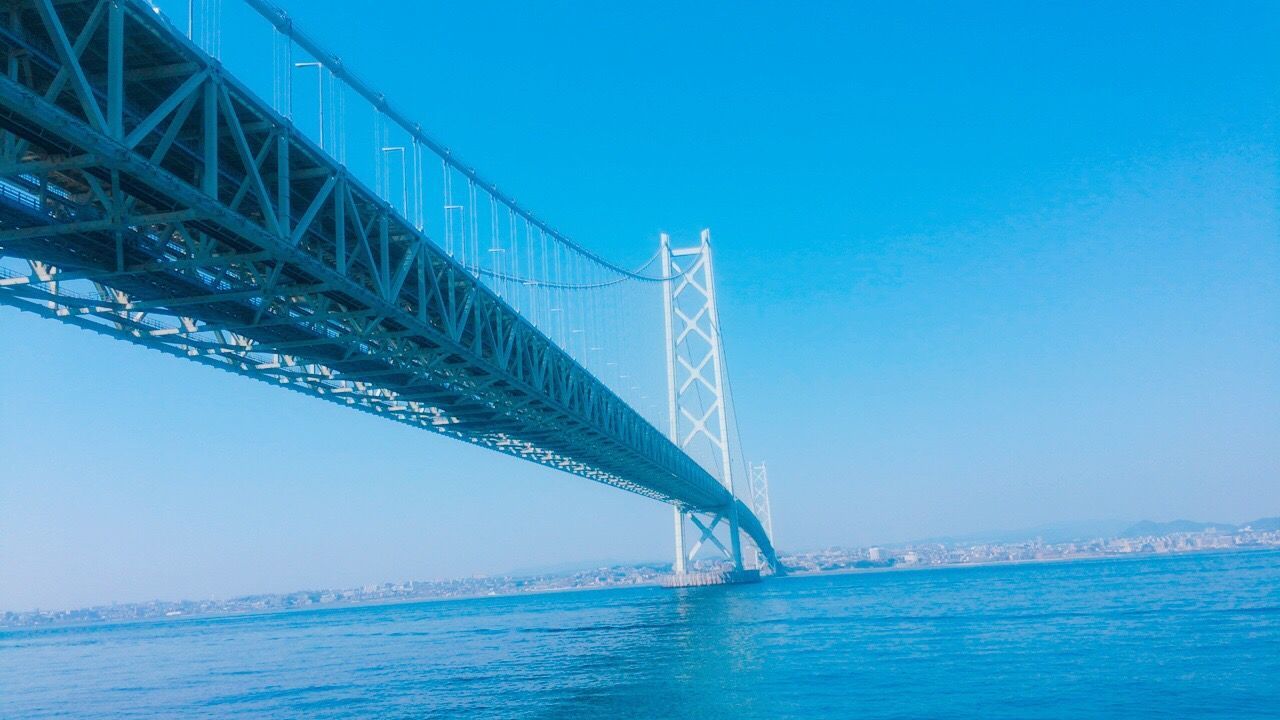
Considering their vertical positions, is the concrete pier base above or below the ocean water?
above

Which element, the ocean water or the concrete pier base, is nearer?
the ocean water

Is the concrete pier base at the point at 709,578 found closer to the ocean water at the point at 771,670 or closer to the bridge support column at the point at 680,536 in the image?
the bridge support column at the point at 680,536

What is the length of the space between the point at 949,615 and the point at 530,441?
20.6m

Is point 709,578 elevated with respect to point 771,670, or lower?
elevated

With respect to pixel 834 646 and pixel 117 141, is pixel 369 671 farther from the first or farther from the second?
pixel 117 141

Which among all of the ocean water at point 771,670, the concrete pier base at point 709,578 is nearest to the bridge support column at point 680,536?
the concrete pier base at point 709,578

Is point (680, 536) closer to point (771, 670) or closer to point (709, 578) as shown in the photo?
point (709, 578)

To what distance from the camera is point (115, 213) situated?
11.5 meters

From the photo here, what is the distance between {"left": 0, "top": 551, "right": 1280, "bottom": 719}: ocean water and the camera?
19500 mm

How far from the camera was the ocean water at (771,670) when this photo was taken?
19500mm

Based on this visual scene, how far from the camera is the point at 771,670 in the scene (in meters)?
25.3

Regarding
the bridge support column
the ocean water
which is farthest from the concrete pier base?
the ocean water

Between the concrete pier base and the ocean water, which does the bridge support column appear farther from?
the ocean water

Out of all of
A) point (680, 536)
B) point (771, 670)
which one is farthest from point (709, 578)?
point (771, 670)
